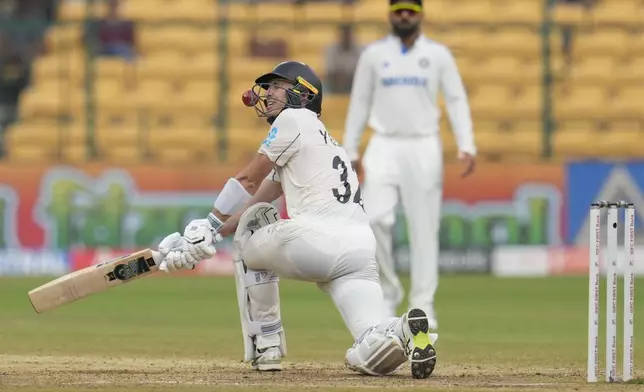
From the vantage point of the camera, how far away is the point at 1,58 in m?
16.9

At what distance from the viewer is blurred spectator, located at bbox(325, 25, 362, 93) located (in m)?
16.5

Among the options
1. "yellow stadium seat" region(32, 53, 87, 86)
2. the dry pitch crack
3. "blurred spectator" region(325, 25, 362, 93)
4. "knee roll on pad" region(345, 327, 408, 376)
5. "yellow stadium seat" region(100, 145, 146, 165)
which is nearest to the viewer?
the dry pitch crack

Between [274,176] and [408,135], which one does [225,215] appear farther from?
[408,135]

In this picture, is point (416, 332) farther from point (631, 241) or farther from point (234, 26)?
point (234, 26)

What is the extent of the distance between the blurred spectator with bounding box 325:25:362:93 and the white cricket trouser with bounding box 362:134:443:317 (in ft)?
23.5

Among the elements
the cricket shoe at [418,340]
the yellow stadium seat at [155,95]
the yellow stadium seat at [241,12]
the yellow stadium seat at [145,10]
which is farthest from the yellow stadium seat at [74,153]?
the cricket shoe at [418,340]

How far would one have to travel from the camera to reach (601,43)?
18.0 metres

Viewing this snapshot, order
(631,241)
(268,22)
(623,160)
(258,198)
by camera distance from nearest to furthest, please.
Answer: (631,241)
(258,198)
(623,160)
(268,22)

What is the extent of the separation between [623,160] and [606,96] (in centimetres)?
267

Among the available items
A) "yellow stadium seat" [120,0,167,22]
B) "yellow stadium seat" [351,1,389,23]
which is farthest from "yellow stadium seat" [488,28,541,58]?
"yellow stadium seat" [120,0,167,22]

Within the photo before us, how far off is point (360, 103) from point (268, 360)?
299cm

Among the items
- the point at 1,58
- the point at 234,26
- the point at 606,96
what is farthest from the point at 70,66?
the point at 606,96

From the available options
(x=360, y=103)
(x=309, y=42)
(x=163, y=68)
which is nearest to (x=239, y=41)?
(x=309, y=42)

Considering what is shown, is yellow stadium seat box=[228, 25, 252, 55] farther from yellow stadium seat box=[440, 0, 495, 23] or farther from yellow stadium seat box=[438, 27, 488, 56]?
yellow stadium seat box=[438, 27, 488, 56]
